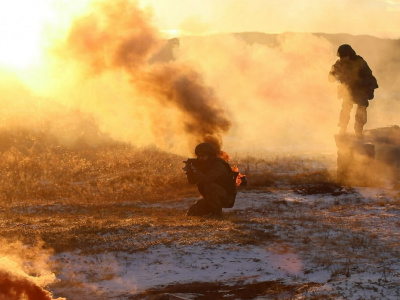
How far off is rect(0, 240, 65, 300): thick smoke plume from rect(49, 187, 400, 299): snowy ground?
0.87 feet

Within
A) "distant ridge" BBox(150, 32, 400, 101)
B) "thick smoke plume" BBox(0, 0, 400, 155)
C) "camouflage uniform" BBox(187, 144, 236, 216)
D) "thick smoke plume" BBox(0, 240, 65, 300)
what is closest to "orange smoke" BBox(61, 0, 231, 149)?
"thick smoke plume" BBox(0, 0, 400, 155)

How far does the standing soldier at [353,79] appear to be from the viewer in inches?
830

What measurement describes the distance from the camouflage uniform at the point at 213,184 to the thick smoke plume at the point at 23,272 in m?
4.82

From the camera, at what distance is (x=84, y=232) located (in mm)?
12000

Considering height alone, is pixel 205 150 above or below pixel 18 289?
above

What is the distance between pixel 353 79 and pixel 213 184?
10310 millimetres

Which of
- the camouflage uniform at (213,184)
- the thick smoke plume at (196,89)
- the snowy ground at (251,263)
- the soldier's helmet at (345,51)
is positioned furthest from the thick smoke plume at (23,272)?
the soldier's helmet at (345,51)

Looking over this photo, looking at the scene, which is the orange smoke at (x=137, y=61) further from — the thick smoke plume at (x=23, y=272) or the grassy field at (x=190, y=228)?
the thick smoke plume at (x=23, y=272)

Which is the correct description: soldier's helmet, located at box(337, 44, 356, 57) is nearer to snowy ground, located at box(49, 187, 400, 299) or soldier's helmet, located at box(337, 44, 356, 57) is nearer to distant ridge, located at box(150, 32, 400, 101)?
snowy ground, located at box(49, 187, 400, 299)

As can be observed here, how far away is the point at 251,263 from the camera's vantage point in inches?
396

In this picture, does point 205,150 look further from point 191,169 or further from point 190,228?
point 190,228

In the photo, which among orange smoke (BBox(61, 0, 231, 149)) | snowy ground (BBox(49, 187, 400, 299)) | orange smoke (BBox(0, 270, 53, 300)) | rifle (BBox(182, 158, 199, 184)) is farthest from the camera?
orange smoke (BBox(61, 0, 231, 149))

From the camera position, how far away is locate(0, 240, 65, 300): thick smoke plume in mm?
7331

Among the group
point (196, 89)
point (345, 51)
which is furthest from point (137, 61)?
point (345, 51)
